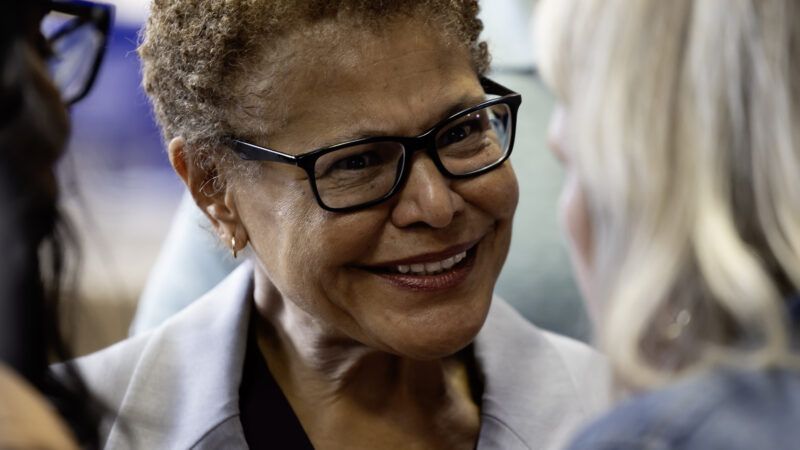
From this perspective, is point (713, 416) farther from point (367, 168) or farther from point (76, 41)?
point (76, 41)

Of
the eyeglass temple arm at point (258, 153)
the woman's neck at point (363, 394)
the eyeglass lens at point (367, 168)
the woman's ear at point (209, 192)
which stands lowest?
the woman's neck at point (363, 394)

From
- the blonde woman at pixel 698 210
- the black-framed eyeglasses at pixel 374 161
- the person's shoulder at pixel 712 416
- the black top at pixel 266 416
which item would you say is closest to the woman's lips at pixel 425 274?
the black-framed eyeglasses at pixel 374 161

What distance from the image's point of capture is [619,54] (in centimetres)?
126

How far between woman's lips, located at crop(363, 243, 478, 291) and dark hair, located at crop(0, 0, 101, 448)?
2.27 feet

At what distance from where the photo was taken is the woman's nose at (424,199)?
1.88m

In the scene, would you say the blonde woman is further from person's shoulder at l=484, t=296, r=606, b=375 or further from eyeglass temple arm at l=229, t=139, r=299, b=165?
person's shoulder at l=484, t=296, r=606, b=375

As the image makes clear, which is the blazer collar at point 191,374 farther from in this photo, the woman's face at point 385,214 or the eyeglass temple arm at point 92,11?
the eyeglass temple arm at point 92,11

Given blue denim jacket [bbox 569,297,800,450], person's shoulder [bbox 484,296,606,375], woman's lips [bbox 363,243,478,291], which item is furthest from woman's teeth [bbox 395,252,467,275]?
blue denim jacket [bbox 569,297,800,450]

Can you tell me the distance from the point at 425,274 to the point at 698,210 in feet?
2.71

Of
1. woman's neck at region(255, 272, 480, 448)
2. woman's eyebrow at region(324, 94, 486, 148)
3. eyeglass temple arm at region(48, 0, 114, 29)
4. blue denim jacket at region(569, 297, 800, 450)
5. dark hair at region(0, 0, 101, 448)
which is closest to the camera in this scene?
blue denim jacket at region(569, 297, 800, 450)

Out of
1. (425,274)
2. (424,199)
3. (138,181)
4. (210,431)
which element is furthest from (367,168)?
(210,431)

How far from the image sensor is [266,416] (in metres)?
2.13

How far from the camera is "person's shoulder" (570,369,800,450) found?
1.10 meters

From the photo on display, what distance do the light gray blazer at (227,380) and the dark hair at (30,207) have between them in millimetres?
642
